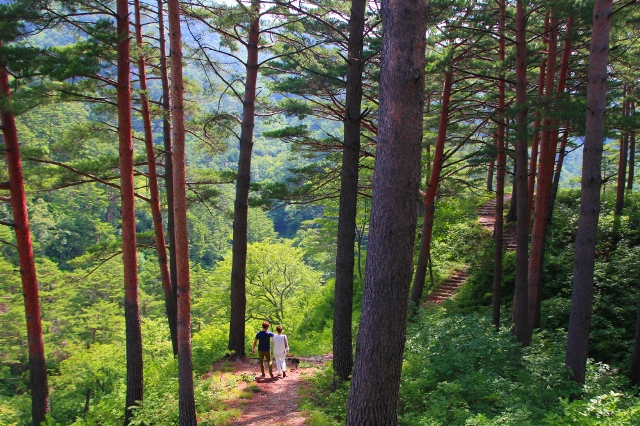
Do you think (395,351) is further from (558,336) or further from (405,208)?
(558,336)

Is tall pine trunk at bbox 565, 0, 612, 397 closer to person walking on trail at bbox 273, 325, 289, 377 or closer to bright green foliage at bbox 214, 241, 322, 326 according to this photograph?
person walking on trail at bbox 273, 325, 289, 377

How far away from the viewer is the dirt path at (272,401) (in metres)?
6.54

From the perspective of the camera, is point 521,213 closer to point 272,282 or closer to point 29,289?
point 29,289

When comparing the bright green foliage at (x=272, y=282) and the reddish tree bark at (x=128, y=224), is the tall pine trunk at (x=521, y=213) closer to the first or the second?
the reddish tree bark at (x=128, y=224)

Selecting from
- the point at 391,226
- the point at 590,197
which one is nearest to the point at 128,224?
the point at 391,226

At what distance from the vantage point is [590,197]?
19.9ft

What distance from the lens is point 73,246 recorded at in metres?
48.6

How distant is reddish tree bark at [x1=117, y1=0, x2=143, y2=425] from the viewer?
7250mm

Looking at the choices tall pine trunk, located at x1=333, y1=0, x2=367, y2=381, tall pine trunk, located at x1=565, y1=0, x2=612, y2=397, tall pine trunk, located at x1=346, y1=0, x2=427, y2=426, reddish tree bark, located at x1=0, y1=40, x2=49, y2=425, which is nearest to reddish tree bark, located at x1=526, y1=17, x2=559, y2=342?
tall pine trunk, located at x1=565, y1=0, x2=612, y2=397

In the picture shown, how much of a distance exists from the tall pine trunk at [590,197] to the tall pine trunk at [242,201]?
632cm

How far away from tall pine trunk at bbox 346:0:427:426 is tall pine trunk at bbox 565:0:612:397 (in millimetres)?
3734

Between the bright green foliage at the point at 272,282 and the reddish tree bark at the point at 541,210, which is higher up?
the reddish tree bark at the point at 541,210

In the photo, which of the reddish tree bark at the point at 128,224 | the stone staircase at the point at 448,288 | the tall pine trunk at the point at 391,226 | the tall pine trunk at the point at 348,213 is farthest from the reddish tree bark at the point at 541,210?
the reddish tree bark at the point at 128,224

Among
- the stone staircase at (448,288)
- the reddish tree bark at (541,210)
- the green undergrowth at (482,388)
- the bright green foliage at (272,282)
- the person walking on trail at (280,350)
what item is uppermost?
the reddish tree bark at (541,210)
